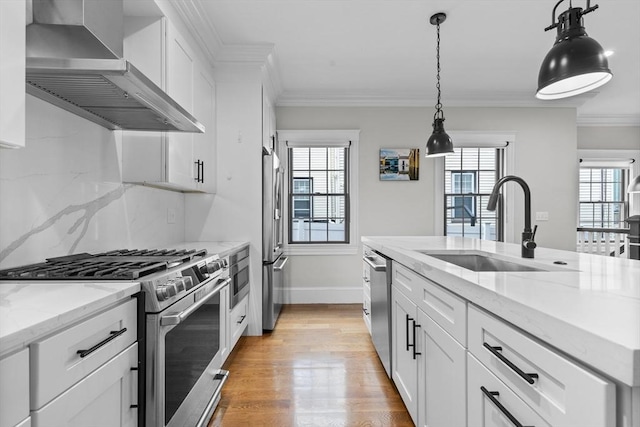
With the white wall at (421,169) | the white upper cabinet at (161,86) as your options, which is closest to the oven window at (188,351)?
the white upper cabinet at (161,86)

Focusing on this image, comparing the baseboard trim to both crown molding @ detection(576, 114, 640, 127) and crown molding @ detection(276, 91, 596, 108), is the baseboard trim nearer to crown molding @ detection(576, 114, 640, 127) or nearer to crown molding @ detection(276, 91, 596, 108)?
crown molding @ detection(276, 91, 596, 108)

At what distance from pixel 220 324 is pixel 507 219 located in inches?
162

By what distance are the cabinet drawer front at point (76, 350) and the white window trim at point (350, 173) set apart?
3477mm

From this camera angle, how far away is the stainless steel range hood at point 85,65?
4.15ft

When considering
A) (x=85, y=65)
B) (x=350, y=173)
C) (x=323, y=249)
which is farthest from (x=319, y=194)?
(x=85, y=65)

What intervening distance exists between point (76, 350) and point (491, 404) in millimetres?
1128

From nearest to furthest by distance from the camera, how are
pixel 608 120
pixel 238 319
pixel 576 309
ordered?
pixel 576 309 → pixel 238 319 → pixel 608 120

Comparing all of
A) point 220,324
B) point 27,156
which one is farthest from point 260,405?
point 27,156

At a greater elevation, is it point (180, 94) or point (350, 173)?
point (180, 94)

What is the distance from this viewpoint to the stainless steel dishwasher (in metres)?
2.27

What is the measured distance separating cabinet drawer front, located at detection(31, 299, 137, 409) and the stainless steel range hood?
0.86 metres

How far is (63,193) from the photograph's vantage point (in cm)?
173

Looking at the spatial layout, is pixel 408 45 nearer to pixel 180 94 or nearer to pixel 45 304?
pixel 180 94

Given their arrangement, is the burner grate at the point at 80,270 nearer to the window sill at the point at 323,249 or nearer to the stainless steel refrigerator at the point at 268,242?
the stainless steel refrigerator at the point at 268,242
